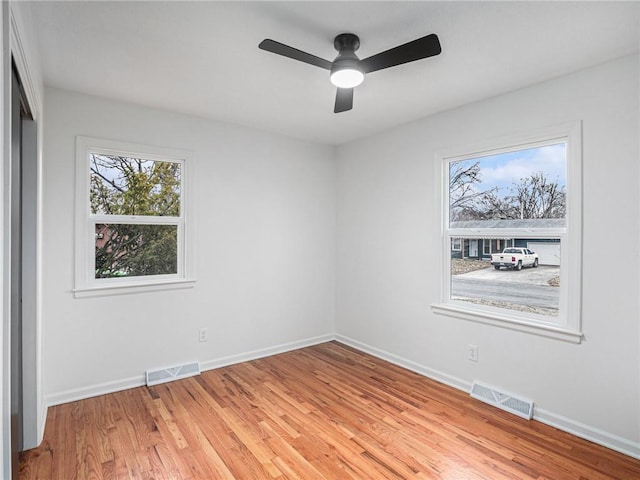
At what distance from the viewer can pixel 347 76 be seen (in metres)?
2.17

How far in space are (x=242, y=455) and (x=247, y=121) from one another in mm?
2955

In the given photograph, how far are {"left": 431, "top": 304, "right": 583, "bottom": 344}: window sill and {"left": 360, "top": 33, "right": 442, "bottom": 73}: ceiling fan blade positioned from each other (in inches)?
82.6

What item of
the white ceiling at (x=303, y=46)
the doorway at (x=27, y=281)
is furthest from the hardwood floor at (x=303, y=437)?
the white ceiling at (x=303, y=46)

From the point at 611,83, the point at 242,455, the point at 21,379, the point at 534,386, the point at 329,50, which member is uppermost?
the point at 329,50

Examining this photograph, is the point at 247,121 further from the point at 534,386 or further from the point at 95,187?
the point at 534,386

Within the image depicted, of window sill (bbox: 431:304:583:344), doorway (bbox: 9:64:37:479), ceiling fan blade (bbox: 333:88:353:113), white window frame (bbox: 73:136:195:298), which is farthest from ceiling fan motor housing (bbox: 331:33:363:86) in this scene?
window sill (bbox: 431:304:583:344)

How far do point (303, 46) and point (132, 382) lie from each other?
122 inches

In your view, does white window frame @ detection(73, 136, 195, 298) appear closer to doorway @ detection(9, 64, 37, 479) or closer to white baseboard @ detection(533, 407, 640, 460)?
doorway @ detection(9, 64, 37, 479)

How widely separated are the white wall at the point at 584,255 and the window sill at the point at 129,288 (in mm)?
1991

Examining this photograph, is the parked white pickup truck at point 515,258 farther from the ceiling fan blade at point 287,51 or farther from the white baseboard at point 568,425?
the ceiling fan blade at point 287,51

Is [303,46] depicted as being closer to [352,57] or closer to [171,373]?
[352,57]

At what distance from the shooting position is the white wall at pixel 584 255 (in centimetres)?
238

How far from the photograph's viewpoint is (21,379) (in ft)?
7.40

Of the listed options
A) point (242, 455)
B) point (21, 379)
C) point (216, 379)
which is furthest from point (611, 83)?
point (21, 379)
